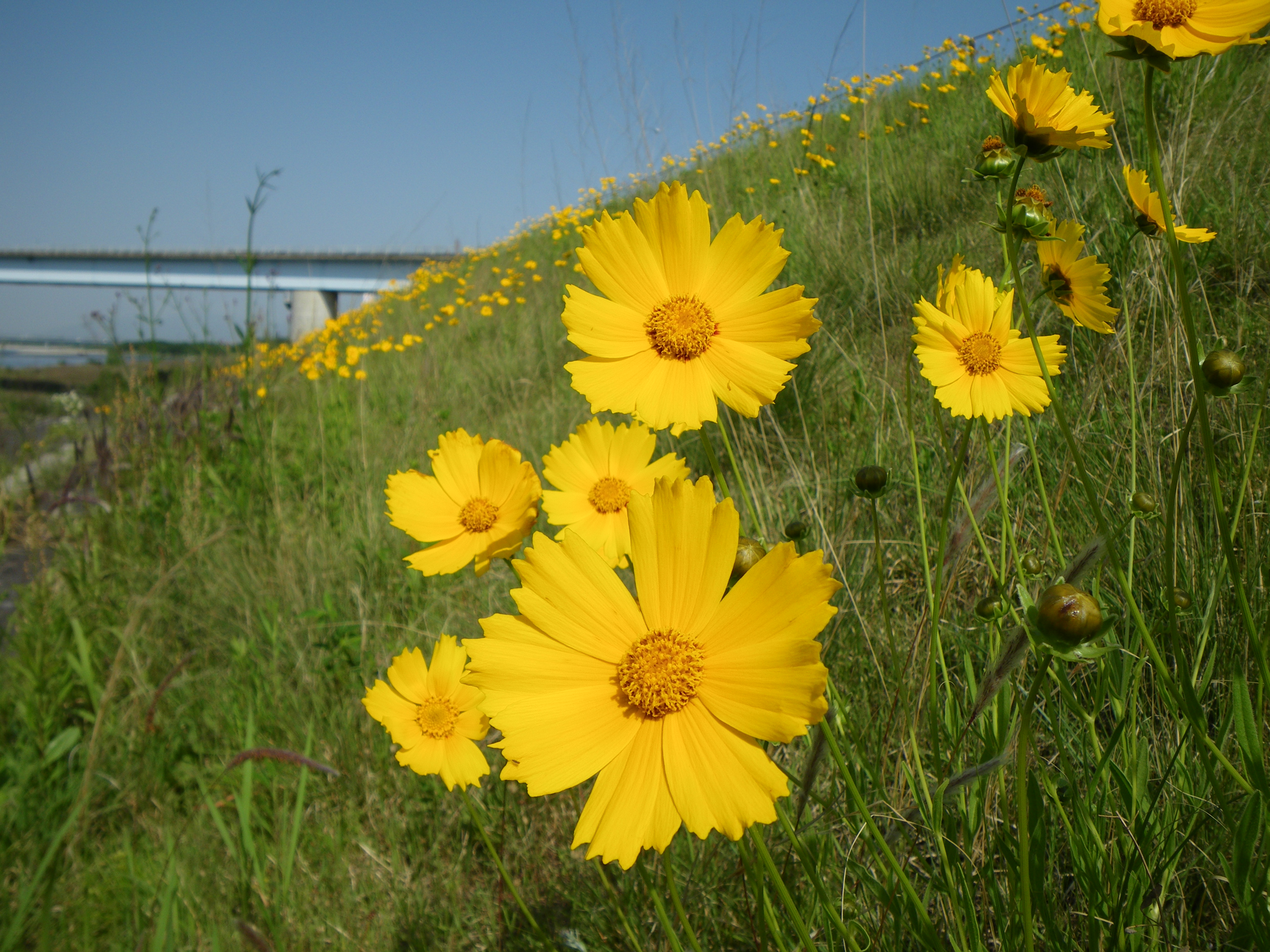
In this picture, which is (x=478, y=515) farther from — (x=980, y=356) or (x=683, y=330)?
(x=980, y=356)

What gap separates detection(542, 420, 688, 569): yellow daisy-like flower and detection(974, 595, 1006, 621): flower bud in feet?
1.77

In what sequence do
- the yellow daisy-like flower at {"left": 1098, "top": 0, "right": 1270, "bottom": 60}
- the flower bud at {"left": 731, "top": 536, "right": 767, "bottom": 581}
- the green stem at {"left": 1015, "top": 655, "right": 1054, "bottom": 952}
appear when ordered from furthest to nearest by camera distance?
the flower bud at {"left": 731, "top": 536, "right": 767, "bottom": 581}
the yellow daisy-like flower at {"left": 1098, "top": 0, "right": 1270, "bottom": 60}
the green stem at {"left": 1015, "top": 655, "right": 1054, "bottom": 952}

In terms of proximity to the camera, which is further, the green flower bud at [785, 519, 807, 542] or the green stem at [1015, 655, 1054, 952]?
the green flower bud at [785, 519, 807, 542]

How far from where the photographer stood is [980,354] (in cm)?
118

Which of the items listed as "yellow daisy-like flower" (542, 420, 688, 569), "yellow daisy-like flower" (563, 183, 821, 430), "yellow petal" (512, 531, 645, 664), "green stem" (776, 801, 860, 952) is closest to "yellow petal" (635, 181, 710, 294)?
"yellow daisy-like flower" (563, 183, 821, 430)

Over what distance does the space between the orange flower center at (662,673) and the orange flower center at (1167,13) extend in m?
0.81

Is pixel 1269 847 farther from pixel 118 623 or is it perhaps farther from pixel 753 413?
pixel 118 623

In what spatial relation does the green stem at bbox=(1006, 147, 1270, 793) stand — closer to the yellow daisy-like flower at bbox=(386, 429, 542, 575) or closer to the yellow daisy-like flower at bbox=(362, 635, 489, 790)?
the yellow daisy-like flower at bbox=(386, 429, 542, 575)

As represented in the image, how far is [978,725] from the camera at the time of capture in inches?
36.6

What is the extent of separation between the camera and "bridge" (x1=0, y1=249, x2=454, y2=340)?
2180 cm

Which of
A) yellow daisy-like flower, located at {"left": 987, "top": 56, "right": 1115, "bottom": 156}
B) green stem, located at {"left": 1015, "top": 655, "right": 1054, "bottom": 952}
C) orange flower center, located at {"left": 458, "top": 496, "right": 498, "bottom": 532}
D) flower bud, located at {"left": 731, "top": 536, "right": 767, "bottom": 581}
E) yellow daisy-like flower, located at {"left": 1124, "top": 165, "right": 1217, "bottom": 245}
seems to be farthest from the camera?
orange flower center, located at {"left": 458, "top": 496, "right": 498, "bottom": 532}

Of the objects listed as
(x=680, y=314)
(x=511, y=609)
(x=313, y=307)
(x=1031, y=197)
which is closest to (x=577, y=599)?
(x=680, y=314)

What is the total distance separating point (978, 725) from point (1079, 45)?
12.5 feet

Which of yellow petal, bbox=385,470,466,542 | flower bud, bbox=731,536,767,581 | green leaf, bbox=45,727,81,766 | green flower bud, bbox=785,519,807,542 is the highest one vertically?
yellow petal, bbox=385,470,466,542
